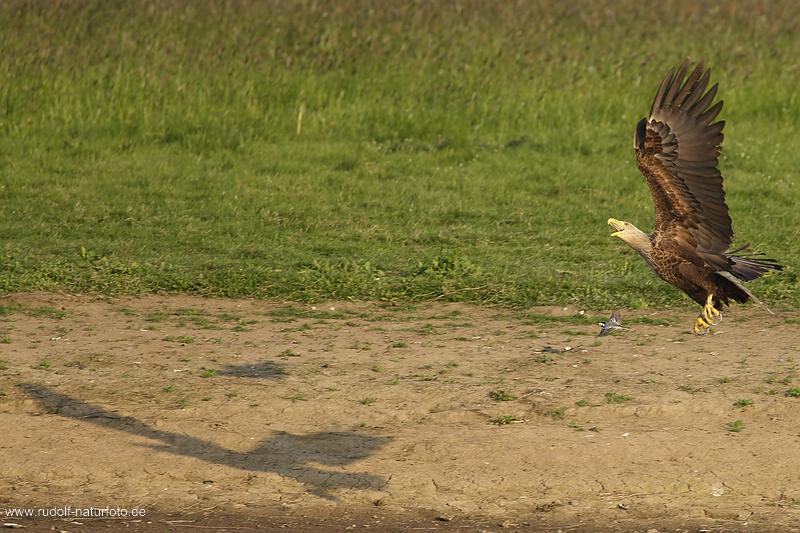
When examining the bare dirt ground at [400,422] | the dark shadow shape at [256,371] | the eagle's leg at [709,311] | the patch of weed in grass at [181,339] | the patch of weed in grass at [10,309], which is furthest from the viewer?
the patch of weed in grass at [10,309]

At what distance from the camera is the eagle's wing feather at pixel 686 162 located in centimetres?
598

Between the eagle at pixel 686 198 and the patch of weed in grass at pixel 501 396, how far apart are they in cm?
86

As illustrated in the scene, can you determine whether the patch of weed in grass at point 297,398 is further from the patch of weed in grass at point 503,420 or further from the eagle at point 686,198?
the eagle at point 686,198

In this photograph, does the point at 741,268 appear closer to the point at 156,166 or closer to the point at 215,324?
the point at 215,324

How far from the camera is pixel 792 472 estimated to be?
17.6 feet

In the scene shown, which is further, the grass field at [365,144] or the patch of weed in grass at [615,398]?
the grass field at [365,144]

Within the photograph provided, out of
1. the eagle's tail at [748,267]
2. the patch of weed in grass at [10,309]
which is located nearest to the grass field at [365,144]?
the patch of weed in grass at [10,309]

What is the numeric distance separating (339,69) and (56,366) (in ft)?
20.7

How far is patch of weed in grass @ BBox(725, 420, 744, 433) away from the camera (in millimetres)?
5668

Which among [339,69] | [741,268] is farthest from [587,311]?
[339,69]

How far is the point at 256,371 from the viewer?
6332 millimetres

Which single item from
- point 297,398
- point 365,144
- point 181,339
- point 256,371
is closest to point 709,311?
point 297,398

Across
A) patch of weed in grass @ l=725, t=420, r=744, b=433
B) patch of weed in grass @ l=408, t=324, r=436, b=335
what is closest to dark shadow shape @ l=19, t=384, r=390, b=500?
A: patch of weed in grass @ l=408, t=324, r=436, b=335

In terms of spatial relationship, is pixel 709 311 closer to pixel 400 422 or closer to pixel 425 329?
pixel 400 422
